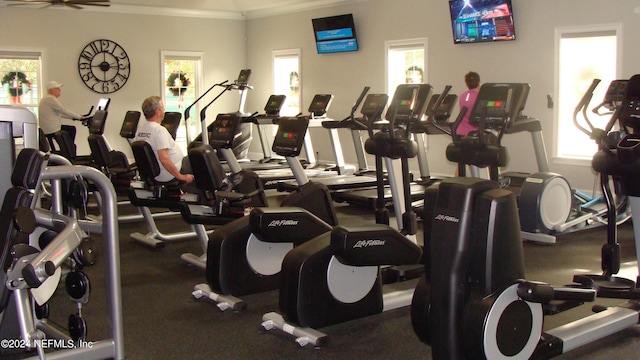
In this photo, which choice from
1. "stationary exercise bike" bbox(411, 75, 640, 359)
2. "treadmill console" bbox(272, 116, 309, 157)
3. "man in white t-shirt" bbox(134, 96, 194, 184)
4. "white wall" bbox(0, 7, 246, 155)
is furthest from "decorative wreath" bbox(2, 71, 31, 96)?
"stationary exercise bike" bbox(411, 75, 640, 359)

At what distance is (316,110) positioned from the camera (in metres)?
10.0

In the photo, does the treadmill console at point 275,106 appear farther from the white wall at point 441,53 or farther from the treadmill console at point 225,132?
the treadmill console at point 225,132

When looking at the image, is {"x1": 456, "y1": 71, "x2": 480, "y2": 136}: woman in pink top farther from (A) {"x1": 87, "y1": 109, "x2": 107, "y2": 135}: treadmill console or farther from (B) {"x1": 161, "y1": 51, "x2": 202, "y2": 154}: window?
(B) {"x1": 161, "y1": 51, "x2": 202, "y2": 154}: window

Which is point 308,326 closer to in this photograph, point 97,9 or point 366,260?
point 366,260

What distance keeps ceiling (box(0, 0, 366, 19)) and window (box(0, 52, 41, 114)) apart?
0.92 meters

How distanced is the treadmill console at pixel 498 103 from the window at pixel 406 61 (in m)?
5.01

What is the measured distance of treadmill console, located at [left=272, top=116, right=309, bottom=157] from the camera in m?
5.26

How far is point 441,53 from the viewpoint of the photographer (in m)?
10.0

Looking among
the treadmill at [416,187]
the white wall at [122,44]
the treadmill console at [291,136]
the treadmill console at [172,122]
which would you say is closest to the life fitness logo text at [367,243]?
the treadmill console at [291,136]

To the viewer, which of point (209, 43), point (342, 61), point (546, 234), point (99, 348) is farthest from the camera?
point (209, 43)

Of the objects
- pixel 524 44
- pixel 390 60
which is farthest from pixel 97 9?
pixel 524 44

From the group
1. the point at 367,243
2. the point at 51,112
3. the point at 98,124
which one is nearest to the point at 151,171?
the point at 98,124

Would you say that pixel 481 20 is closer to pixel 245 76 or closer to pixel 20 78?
pixel 245 76

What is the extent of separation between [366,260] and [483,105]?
2.14 meters
